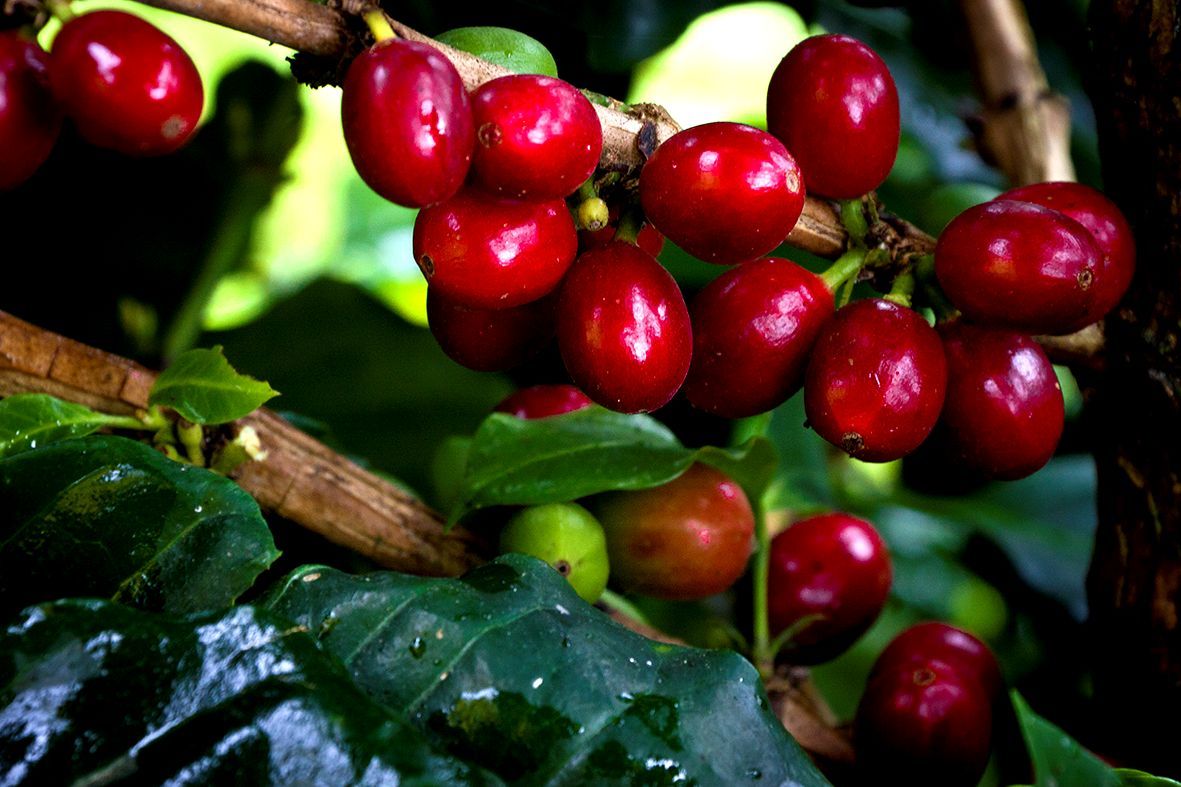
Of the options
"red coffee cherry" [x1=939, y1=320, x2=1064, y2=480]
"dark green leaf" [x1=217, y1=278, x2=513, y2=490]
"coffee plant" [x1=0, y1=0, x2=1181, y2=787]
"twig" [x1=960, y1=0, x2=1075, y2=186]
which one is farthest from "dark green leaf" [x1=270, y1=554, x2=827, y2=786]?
"twig" [x1=960, y1=0, x2=1075, y2=186]

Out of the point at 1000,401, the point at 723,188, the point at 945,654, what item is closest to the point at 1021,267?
the point at 1000,401

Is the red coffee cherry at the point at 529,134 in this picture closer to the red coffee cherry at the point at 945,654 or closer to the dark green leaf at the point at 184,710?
the dark green leaf at the point at 184,710

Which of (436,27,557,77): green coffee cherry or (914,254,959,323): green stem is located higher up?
(436,27,557,77): green coffee cherry

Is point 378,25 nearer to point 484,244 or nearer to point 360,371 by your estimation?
point 484,244

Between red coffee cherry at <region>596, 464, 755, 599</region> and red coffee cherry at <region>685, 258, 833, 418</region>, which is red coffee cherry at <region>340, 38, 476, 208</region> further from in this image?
red coffee cherry at <region>596, 464, 755, 599</region>

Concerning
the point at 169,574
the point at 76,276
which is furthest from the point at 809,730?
the point at 76,276

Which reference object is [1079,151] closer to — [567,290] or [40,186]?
[567,290]
